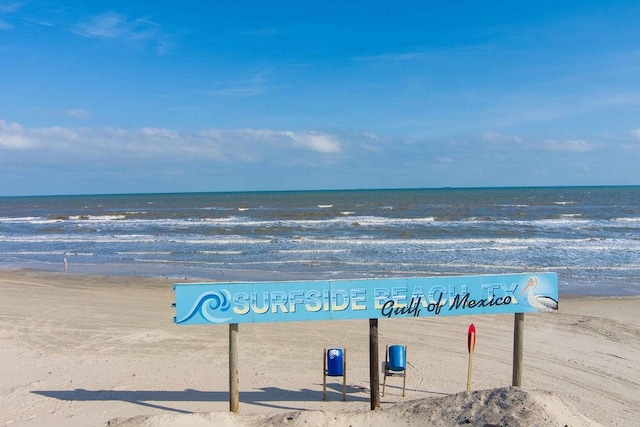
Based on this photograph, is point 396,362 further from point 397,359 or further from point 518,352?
point 518,352

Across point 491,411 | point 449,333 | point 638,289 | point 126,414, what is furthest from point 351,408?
point 638,289

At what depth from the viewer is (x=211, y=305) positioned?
24.3ft

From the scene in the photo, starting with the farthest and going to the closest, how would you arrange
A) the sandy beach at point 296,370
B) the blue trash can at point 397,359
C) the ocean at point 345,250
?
the ocean at point 345,250
the blue trash can at point 397,359
the sandy beach at point 296,370

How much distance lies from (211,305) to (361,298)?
228 centimetres

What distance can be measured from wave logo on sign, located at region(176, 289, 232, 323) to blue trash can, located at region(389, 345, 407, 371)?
3.36 metres

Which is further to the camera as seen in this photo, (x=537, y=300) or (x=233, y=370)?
(x=537, y=300)

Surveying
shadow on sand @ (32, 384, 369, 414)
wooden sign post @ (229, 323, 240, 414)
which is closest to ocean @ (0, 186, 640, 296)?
shadow on sand @ (32, 384, 369, 414)

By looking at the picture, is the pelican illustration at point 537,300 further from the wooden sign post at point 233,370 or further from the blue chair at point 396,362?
the wooden sign post at point 233,370

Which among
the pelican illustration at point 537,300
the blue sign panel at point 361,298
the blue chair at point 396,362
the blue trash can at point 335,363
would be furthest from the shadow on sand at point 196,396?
the pelican illustration at point 537,300

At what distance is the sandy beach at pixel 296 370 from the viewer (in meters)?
7.27

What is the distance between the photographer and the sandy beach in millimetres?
7266

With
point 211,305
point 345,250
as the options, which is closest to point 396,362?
point 211,305

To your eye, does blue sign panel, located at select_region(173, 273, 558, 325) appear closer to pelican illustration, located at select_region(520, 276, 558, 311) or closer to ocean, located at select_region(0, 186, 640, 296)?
pelican illustration, located at select_region(520, 276, 558, 311)

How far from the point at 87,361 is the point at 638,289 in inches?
729
